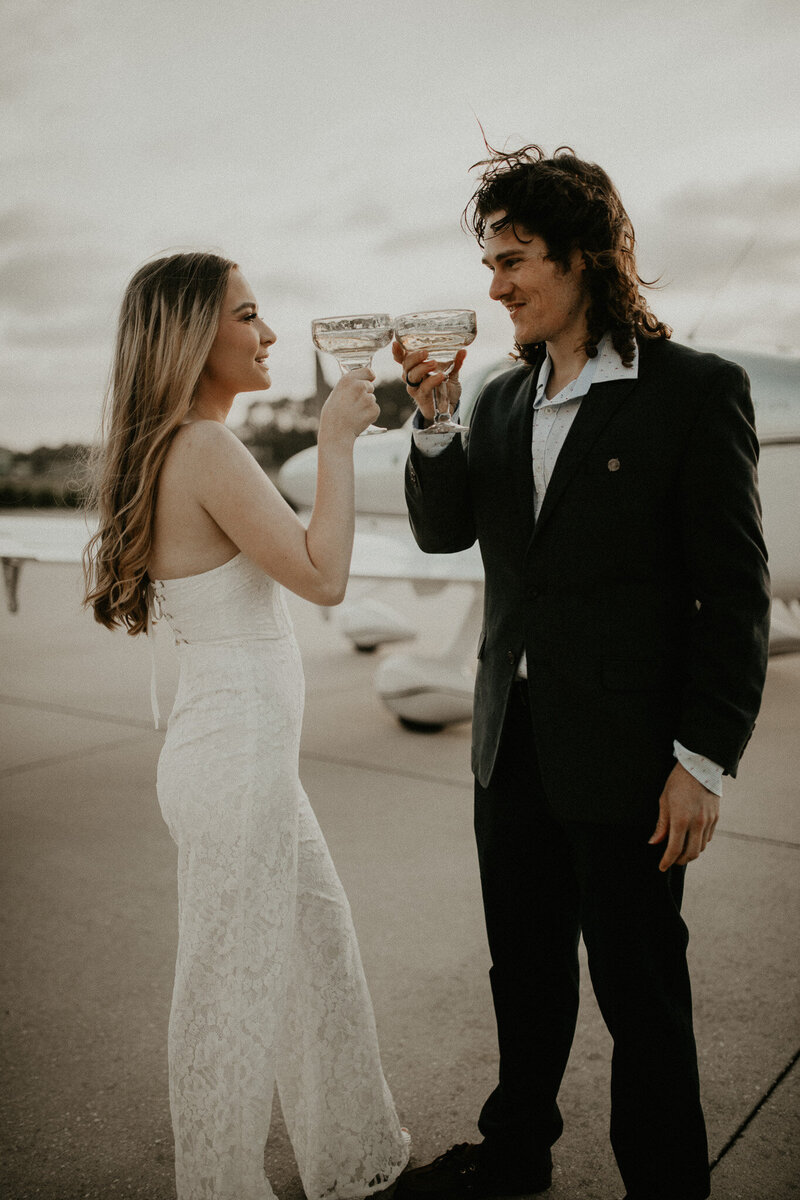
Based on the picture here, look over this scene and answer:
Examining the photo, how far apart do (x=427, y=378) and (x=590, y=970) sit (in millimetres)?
1147

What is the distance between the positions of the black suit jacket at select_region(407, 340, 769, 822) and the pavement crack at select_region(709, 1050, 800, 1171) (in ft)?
3.25

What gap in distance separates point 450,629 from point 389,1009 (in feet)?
23.2

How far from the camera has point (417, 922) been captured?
332cm

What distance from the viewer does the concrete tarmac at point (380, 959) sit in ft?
7.17

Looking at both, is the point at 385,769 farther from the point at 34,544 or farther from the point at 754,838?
the point at 34,544

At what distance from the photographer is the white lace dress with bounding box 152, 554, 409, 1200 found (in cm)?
175

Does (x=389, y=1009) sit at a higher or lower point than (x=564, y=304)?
lower

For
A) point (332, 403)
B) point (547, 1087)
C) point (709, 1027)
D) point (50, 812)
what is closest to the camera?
point (332, 403)

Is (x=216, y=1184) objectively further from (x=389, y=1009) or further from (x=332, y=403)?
(x=332, y=403)

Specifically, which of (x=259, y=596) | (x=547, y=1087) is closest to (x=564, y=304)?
(x=259, y=596)

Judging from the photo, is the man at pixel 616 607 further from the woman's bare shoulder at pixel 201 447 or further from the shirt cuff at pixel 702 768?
the woman's bare shoulder at pixel 201 447

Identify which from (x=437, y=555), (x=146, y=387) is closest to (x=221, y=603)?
(x=146, y=387)

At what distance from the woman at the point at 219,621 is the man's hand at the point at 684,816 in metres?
0.68

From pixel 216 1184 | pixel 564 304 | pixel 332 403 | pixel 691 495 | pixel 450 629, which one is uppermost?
pixel 564 304
